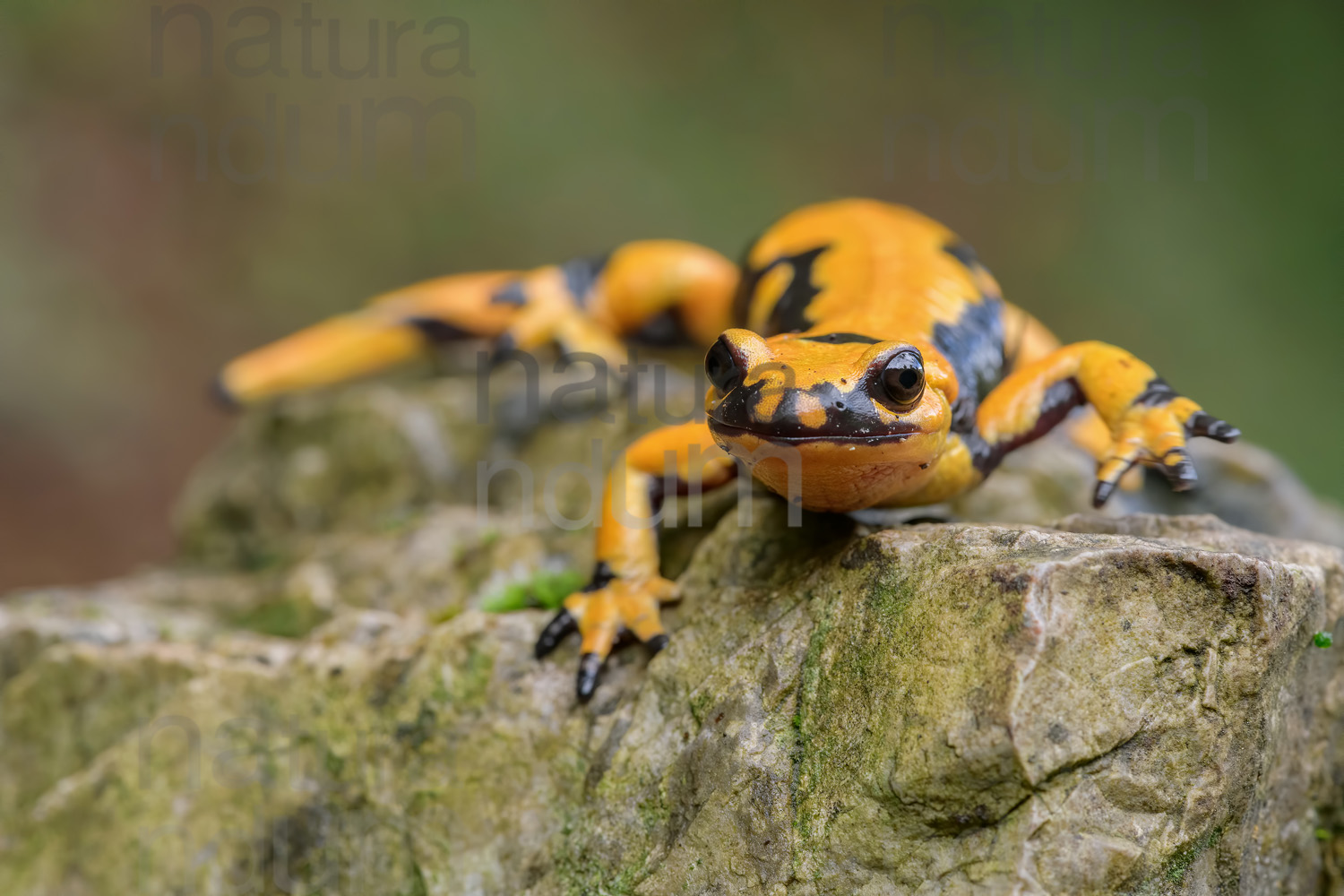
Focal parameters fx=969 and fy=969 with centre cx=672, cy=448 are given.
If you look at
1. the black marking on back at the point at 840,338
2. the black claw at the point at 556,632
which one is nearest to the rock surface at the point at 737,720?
the black claw at the point at 556,632

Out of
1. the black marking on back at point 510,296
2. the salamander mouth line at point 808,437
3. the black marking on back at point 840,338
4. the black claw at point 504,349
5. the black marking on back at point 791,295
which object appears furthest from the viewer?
the black marking on back at point 510,296

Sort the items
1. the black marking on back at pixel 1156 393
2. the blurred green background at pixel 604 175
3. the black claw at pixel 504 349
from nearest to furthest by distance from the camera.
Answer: the black marking on back at pixel 1156 393 < the black claw at pixel 504 349 < the blurred green background at pixel 604 175

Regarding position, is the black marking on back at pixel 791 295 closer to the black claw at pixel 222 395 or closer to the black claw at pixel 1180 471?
the black claw at pixel 1180 471

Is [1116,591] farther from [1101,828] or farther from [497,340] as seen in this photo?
[497,340]

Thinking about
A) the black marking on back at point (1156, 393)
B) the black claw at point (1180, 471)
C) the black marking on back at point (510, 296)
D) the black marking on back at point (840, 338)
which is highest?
the black marking on back at point (840, 338)

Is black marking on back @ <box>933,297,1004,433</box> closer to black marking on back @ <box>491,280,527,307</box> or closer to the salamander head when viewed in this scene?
the salamander head

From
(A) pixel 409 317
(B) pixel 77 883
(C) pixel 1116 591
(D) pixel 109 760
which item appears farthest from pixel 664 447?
(A) pixel 409 317
